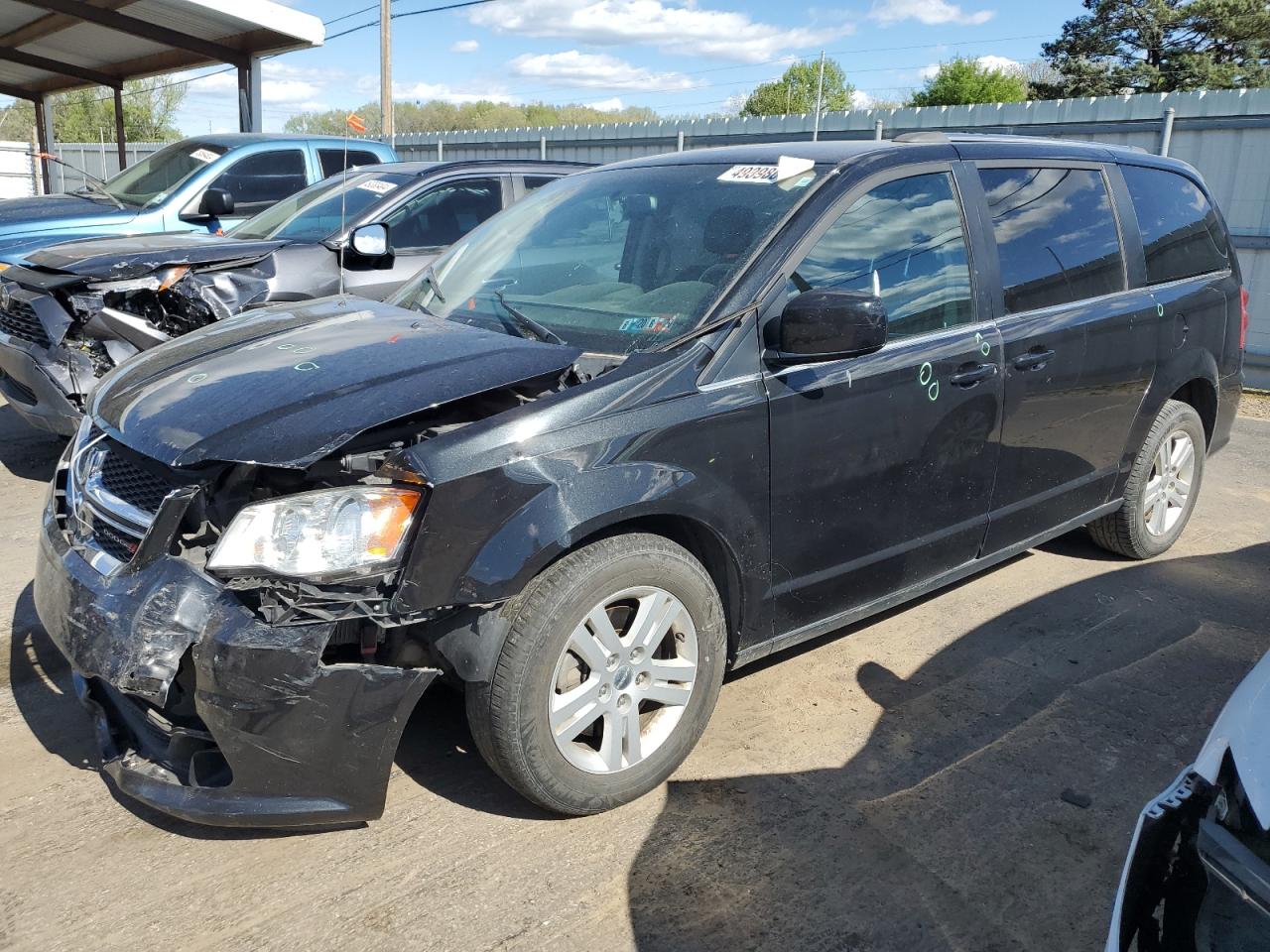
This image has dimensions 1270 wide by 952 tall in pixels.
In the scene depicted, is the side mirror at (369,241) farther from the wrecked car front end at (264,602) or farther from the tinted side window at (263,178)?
the tinted side window at (263,178)

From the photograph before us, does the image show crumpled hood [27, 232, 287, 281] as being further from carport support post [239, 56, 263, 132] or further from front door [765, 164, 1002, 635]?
carport support post [239, 56, 263, 132]

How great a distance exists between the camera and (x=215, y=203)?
7.82m

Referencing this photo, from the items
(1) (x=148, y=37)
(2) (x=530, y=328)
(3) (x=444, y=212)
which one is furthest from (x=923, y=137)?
(1) (x=148, y=37)

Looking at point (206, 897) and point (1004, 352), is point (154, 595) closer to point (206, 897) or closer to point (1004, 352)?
point (206, 897)

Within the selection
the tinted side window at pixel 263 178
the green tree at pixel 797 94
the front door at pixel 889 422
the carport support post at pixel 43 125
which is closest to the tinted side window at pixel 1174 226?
the front door at pixel 889 422

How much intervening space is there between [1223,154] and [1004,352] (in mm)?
7581

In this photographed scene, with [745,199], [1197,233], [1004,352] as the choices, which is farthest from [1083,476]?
[745,199]

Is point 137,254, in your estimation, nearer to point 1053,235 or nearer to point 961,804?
point 1053,235

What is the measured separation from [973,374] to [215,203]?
6.18m

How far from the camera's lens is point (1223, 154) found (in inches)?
382

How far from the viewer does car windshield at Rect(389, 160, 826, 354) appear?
130 inches

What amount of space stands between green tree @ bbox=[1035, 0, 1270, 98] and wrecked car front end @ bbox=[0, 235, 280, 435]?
38.5m

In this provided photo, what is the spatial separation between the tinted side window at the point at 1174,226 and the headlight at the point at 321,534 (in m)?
3.63

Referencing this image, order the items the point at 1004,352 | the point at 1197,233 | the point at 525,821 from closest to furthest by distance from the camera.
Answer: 1. the point at 525,821
2. the point at 1004,352
3. the point at 1197,233
